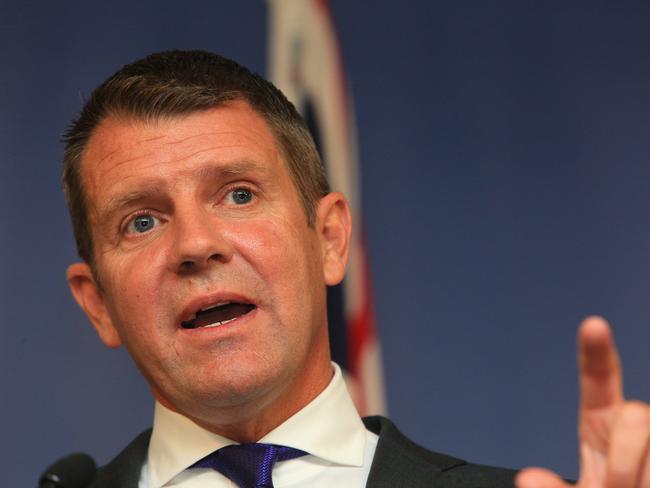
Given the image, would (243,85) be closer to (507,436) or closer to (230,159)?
(230,159)

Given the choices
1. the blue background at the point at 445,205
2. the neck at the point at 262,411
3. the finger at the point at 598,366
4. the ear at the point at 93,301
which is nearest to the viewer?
the finger at the point at 598,366

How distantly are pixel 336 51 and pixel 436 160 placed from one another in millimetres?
395

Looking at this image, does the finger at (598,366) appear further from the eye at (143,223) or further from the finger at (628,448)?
Answer: the eye at (143,223)

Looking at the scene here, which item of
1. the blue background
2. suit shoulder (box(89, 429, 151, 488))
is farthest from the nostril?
the blue background

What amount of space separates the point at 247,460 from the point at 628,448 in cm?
76

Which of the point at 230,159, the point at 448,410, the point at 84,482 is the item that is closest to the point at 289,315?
the point at 230,159

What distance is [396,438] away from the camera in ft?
6.48

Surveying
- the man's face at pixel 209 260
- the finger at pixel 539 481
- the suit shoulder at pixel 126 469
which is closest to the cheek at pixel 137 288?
the man's face at pixel 209 260

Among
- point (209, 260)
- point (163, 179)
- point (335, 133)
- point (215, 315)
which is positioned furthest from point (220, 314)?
point (335, 133)

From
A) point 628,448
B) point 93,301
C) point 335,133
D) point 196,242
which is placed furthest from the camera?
point 335,133

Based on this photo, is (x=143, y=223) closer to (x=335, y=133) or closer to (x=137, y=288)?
(x=137, y=288)

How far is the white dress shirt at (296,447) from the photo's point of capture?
1881 mm

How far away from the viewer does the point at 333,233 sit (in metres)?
2.11

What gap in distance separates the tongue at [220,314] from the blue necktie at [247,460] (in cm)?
22
